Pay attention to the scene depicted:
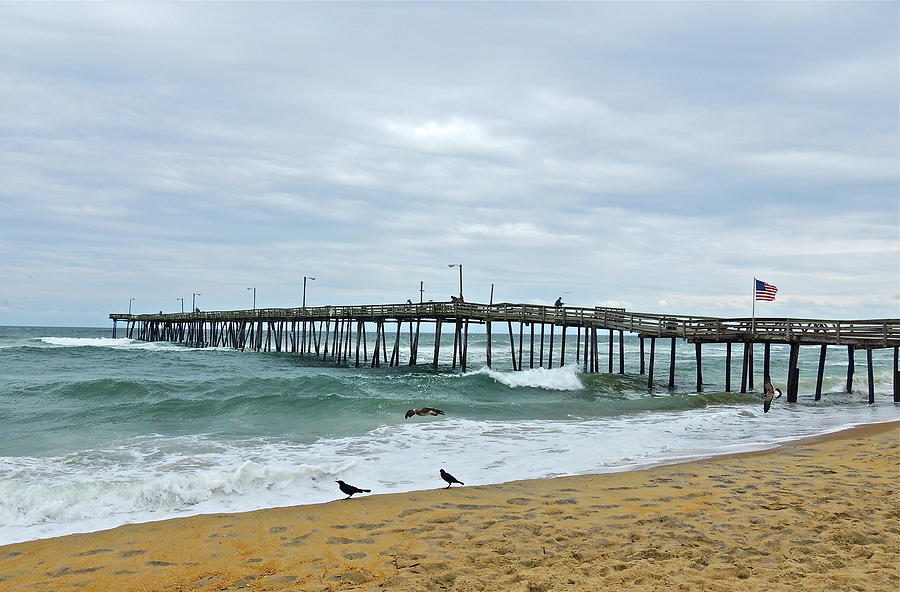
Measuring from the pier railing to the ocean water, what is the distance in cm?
237

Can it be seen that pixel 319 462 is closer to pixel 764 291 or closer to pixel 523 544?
pixel 523 544

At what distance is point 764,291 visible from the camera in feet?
74.9

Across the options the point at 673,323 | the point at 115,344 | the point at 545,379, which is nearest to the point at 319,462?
the point at 673,323

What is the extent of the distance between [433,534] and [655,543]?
240cm

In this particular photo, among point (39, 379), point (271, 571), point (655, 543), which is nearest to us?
point (271, 571)

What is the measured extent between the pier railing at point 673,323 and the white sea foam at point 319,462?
15.7ft

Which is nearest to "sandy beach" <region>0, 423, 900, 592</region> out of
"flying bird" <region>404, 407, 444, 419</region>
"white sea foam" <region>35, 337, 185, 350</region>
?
"flying bird" <region>404, 407, 444, 419</region>

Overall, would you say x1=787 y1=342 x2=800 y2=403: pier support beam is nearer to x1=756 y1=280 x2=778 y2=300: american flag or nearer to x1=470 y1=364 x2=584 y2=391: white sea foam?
x1=756 y1=280 x2=778 y2=300: american flag

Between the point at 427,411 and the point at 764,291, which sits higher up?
the point at 764,291

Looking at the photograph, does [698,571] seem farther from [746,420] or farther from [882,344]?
[882,344]

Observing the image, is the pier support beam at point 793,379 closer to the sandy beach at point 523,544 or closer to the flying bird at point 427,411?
the flying bird at point 427,411

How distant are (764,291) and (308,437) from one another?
16943mm

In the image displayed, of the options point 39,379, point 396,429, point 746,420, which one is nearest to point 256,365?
point 39,379

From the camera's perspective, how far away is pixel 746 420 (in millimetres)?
18234
